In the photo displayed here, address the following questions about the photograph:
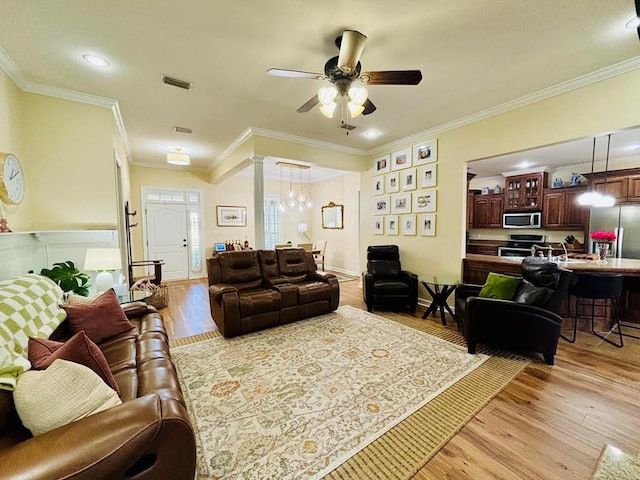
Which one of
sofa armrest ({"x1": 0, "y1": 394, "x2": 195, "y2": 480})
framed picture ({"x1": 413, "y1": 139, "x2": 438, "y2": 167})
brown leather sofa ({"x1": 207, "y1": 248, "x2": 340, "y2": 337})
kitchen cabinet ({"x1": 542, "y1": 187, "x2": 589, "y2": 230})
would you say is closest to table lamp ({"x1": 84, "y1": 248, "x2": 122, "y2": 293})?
brown leather sofa ({"x1": 207, "y1": 248, "x2": 340, "y2": 337})

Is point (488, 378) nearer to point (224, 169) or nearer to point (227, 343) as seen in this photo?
point (227, 343)

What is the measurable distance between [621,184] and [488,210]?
8.03 ft

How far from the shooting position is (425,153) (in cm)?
434

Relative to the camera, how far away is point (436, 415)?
1.90 meters

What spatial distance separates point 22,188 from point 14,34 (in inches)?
54.8

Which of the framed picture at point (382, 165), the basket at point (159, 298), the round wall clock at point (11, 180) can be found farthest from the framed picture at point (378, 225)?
the round wall clock at point (11, 180)

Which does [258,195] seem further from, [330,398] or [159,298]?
[330,398]

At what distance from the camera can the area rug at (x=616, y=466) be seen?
1.43 metres

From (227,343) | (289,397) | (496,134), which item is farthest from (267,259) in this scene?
(496,134)

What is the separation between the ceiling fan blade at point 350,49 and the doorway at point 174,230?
5.91m

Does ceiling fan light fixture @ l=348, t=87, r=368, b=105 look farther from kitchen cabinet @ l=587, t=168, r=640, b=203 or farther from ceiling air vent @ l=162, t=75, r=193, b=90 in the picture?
Result: kitchen cabinet @ l=587, t=168, r=640, b=203

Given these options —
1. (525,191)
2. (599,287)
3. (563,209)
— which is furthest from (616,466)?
(525,191)

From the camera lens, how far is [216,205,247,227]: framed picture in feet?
23.7

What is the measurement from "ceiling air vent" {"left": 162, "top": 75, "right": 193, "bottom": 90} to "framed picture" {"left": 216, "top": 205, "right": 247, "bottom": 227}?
457cm
